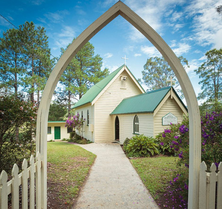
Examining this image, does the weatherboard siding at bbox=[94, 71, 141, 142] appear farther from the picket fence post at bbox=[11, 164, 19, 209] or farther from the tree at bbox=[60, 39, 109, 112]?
the picket fence post at bbox=[11, 164, 19, 209]

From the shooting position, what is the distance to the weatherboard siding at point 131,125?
1057 centimetres

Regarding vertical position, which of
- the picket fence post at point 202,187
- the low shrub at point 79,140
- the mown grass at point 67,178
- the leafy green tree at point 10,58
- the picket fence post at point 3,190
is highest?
the leafy green tree at point 10,58

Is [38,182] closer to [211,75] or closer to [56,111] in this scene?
[211,75]

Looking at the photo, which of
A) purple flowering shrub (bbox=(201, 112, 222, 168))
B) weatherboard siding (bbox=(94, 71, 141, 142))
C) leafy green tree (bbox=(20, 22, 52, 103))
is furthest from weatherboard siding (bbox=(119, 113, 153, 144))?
leafy green tree (bbox=(20, 22, 52, 103))

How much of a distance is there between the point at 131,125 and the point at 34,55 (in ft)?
45.1

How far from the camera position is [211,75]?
22.2 m

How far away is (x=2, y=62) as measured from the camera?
48.4 ft

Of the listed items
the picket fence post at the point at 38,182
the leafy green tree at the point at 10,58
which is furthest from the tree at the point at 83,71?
the picket fence post at the point at 38,182

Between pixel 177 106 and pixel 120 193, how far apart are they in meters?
8.02

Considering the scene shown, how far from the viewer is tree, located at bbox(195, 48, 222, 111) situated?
21.3m

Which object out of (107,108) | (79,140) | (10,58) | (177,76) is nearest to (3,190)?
(177,76)

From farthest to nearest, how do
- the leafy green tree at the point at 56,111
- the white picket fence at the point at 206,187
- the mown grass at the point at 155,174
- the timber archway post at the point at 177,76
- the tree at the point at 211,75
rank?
the leafy green tree at the point at 56,111 < the tree at the point at 211,75 < the mown grass at the point at 155,174 < the timber archway post at the point at 177,76 < the white picket fence at the point at 206,187

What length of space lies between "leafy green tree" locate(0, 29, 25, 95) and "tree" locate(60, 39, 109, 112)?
11.2m

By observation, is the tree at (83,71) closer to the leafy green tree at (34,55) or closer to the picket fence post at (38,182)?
the leafy green tree at (34,55)
